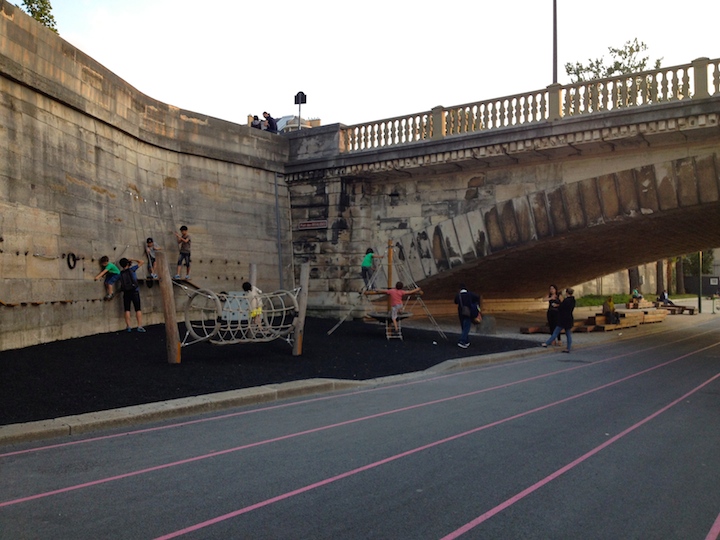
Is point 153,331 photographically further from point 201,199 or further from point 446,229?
point 446,229

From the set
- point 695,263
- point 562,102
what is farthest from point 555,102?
point 695,263

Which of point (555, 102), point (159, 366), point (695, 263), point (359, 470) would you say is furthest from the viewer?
point (695, 263)

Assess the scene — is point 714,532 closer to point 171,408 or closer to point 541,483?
point 541,483

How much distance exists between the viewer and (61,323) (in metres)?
13.2

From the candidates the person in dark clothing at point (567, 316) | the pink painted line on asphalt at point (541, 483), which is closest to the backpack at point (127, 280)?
the person in dark clothing at point (567, 316)

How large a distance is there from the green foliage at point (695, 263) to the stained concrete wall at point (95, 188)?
195ft

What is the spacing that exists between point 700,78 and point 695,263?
6221 centimetres

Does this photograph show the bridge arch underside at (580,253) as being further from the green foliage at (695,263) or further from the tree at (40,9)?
the green foliage at (695,263)

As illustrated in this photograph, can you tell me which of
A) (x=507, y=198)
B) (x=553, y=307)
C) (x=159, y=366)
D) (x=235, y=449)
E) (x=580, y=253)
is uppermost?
(x=507, y=198)

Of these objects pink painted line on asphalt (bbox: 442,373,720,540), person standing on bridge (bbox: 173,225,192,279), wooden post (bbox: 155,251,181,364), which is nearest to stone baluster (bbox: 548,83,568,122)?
person standing on bridge (bbox: 173,225,192,279)

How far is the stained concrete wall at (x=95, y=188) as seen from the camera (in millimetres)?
12211

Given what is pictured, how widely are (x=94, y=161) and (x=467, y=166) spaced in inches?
423

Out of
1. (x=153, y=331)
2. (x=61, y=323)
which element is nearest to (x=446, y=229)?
(x=153, y=331)

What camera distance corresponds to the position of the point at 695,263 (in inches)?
2837
